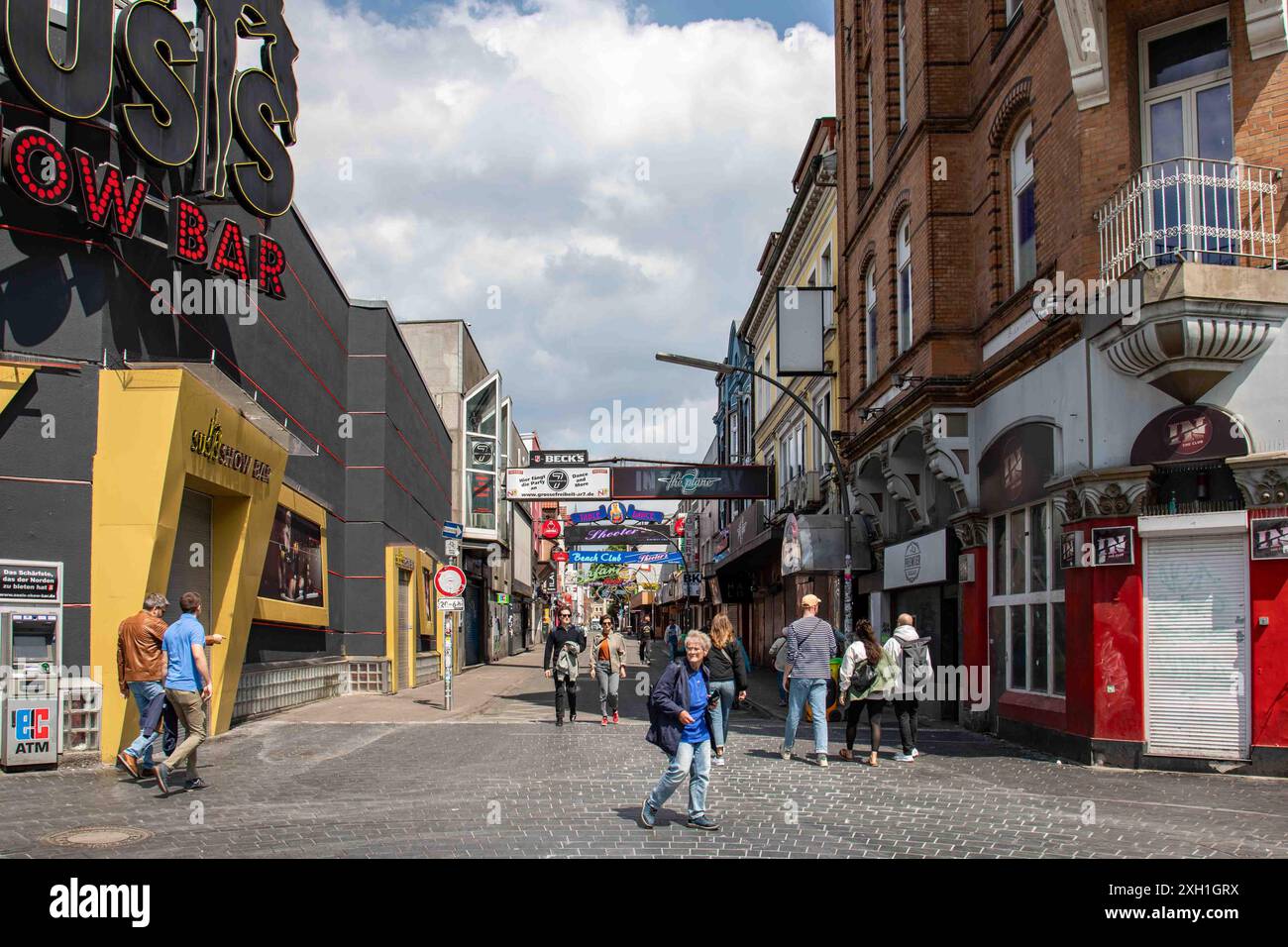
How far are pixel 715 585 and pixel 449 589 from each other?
3248 cm

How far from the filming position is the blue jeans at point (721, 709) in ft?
39.5

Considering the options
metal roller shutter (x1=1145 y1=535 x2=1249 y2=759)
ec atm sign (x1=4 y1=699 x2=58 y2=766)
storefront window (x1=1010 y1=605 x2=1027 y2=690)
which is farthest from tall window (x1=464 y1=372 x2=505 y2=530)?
metal roller shutter (x1=1145 y1=535 x2=1249 y2=759)

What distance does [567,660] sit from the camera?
58.1 ft

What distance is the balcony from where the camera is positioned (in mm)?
11781

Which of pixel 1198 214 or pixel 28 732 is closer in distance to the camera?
pixel 28 732

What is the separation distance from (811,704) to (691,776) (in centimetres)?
465

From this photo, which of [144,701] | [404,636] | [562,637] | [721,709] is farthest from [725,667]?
[404,636]

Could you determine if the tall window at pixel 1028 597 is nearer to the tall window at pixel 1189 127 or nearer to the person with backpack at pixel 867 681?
the person with backpack at pixel 867 681

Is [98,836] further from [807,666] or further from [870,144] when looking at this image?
[870,144]

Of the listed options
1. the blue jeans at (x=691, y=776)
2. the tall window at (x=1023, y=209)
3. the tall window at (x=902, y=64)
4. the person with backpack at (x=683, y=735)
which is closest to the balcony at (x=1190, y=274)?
the tall window at (x=1023, y=209)

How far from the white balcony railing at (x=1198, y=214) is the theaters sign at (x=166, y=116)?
35.9 feet
